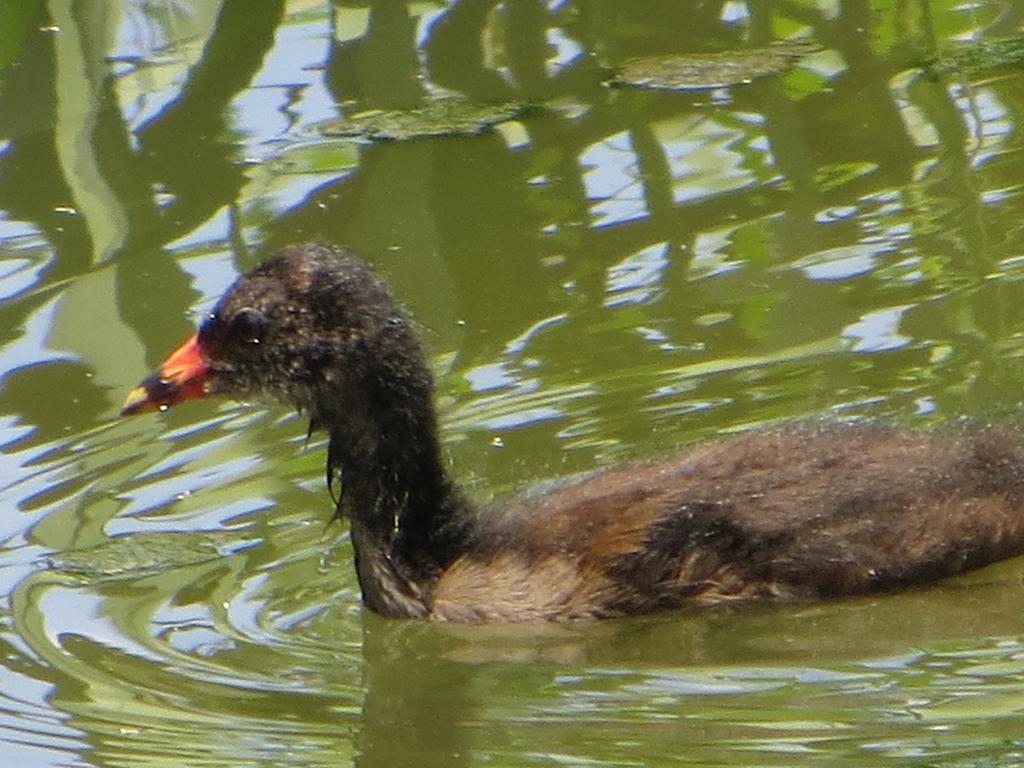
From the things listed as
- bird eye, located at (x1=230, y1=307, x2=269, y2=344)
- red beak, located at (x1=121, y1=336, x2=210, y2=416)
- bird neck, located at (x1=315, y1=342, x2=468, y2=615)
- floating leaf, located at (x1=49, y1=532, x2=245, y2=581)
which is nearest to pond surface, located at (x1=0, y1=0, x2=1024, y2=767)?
floating leaf, located at (x1=49, y1=532, x2=245, y2=581)

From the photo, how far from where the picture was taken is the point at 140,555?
24.3 ft

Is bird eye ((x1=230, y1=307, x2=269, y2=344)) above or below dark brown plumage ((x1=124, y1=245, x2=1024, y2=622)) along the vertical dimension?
above

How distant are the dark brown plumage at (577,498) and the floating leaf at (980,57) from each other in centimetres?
389

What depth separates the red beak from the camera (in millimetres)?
7316

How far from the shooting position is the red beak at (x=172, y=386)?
732 cm

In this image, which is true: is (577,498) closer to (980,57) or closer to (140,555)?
(140,555)

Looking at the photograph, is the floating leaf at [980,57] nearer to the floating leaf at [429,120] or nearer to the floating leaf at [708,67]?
the floating leaf at [708,67]

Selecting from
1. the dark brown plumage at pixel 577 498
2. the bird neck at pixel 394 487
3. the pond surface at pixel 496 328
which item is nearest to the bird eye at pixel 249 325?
the dark brown plumage at pixel 577 498

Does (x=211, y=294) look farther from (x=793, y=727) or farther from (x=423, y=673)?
(x=793, y=727)

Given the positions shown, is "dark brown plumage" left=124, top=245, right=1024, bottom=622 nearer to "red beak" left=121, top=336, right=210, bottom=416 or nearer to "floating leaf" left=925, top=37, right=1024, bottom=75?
"red beak" left=121, top=336, right=210, bottom=416

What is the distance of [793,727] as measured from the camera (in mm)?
5914

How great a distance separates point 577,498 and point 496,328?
162 cm

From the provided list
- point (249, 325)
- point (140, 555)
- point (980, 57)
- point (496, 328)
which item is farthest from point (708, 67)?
point (140, 555)

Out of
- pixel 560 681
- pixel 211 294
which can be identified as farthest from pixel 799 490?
pixel 211 294
